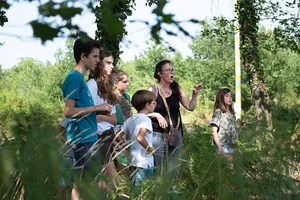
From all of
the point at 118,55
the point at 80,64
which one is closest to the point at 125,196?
the point at 80,64

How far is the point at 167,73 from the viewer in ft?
24.2

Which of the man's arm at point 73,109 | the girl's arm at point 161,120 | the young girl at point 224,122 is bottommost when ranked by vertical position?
the young girl at point 224,122

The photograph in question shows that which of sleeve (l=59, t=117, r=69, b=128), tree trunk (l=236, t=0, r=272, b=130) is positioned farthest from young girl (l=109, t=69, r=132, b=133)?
tree trunk (l=236, t=0, r=272, b=130)

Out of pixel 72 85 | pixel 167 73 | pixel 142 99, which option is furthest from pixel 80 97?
pixel 167 73

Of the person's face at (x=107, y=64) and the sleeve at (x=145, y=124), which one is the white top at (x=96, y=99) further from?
the sleeve at (x=145, y=124)

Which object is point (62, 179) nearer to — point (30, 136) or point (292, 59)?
point (30, 136)

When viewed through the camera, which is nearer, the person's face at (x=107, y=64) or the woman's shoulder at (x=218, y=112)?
the person's face at (x=107, y=64)

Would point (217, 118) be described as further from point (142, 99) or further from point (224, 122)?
point (142, 99)

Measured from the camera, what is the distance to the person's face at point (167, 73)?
289 inches

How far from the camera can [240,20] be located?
1806 centimetres

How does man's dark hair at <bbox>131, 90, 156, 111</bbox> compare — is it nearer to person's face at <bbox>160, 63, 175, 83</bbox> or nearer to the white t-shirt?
the white t-shirt

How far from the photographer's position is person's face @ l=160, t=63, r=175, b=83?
24.1 feet

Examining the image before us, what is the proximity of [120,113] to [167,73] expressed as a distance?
4.47ft

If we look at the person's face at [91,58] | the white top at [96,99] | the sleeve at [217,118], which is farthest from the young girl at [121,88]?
the sleeve at [217,118]
